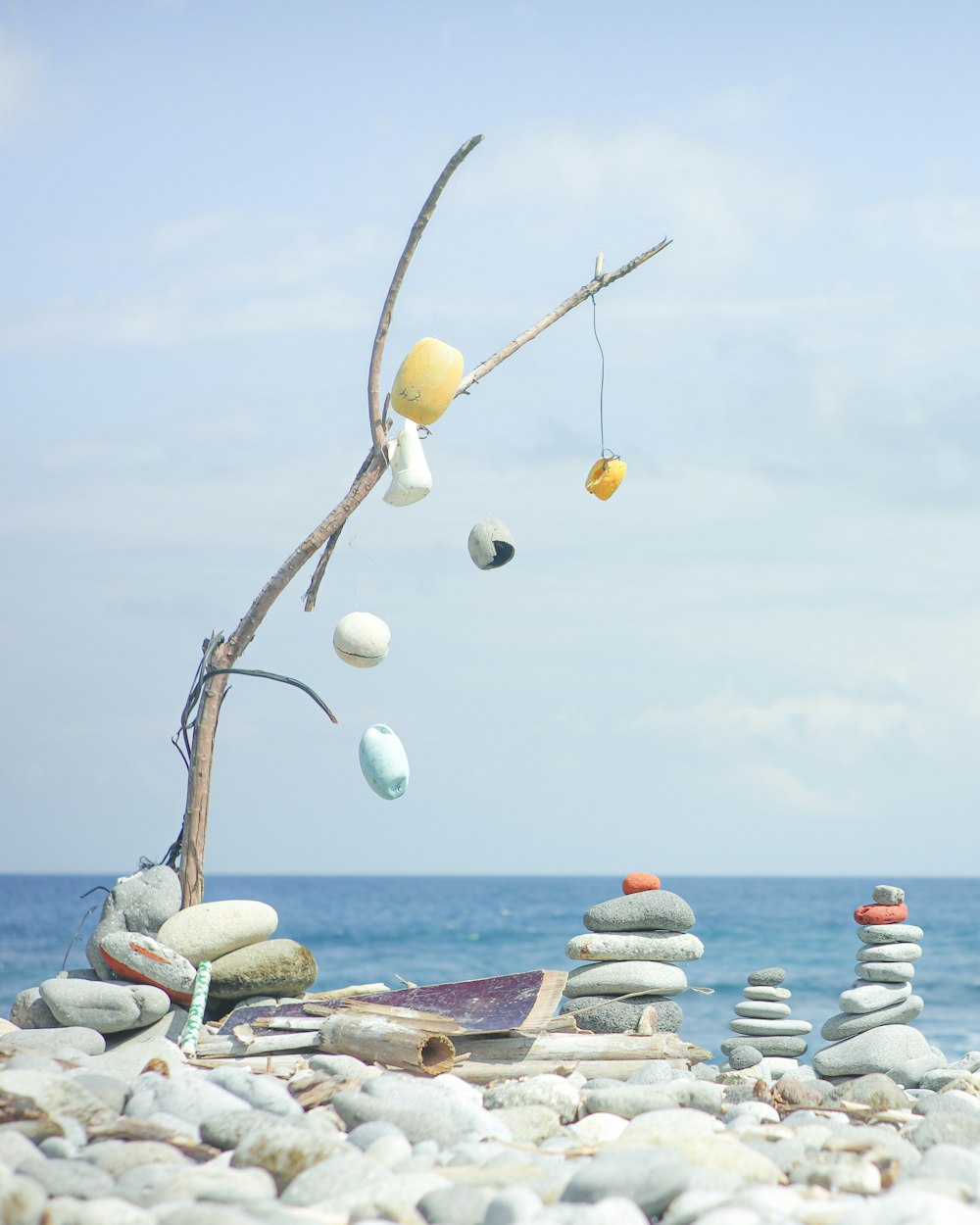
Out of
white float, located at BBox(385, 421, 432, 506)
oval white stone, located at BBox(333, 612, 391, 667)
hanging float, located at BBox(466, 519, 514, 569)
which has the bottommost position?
oval white stone, located at BBox(333, 612, 391, 667)

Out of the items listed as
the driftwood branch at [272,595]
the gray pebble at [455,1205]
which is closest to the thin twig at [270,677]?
the driftwood branch at [272,595]

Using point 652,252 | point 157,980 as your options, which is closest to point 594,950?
point 157,980

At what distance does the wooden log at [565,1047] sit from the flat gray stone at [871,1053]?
972mm

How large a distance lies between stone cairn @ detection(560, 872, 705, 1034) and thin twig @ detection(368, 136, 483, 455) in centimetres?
302

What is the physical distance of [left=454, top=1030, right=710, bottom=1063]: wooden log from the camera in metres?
5.97

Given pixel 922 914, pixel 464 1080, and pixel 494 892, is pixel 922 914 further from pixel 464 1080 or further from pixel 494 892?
pixel 464 1080

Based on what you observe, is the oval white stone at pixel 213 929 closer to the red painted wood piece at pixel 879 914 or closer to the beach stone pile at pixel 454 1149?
the beach stone pile at pixel 454 1149

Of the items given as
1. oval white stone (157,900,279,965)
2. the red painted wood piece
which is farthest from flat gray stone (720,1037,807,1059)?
oval white stone (157,900,279,965)

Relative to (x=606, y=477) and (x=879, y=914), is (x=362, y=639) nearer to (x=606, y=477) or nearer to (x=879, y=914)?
(x=606, y=477)

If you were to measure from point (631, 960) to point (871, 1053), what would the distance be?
50.8 inches

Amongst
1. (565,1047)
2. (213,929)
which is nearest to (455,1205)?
(565,1047)

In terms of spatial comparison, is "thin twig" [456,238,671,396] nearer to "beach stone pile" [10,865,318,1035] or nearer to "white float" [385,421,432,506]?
"white float" [385,421,432,506]

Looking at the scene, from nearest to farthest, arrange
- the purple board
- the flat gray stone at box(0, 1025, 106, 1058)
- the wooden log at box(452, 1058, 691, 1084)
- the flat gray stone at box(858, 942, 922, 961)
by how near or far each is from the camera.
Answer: the wooden log at box(452, 1058, 691, 1084), the flat gray stone at box(0, 1025, 106, 1058), the purple board, the flat gray stone at box(858, 942, 922, 961)

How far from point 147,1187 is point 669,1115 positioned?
181cm
